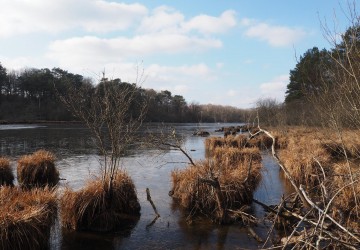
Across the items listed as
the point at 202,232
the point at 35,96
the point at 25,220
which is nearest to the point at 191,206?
the point at 202,232

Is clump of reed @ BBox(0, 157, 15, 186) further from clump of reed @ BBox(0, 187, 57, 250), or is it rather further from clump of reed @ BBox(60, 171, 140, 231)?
clump of reed @ BBox(0, 187, 57, 250)

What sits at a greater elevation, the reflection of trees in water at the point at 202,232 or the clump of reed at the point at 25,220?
the clump of reed at the point at 25,220

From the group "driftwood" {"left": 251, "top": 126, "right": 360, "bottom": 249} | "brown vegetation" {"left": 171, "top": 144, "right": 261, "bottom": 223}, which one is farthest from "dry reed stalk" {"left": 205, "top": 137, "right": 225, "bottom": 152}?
"driftwood" {"left": 251, "top": 126, "right": 360, "bottom": 249}

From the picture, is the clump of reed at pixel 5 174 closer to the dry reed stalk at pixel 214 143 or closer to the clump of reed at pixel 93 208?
the clump of reed at pixel 93 208

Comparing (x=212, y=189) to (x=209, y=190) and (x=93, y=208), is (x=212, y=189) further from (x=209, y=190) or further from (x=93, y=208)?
(x=93, y=208)

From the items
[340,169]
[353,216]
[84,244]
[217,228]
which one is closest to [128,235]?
[84,244]

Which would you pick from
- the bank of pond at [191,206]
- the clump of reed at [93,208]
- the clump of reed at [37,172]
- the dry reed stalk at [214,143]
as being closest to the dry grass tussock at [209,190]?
the bank of pond at [191,206]

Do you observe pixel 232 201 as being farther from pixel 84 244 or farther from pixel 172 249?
pixel 84 244

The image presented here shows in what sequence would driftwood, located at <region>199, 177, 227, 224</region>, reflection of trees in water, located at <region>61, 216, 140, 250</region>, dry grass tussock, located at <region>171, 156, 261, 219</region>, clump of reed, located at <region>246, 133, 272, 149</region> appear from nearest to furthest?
reflection of trees in water, located at <region>61, 216, 140, 250</region> → driftwood, located at <region>199, 177, 227, 224</region> → dry grass tussock, located at <region>171, 156, 261, 219</region> → clump of reed, located at <region>246, 133, 272, 149</region>

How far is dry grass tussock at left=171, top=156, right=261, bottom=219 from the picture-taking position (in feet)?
34.2

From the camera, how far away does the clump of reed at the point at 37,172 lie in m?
14.6

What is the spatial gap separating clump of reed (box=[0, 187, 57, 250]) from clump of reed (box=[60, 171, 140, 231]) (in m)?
0.70

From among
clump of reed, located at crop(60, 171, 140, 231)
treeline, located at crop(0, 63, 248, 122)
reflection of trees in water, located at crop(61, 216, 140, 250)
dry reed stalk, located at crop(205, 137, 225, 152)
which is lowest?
reflection of trees in water, located at crop(61, 216, 140, 250)

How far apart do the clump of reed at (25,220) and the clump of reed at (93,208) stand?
0.70 metres
